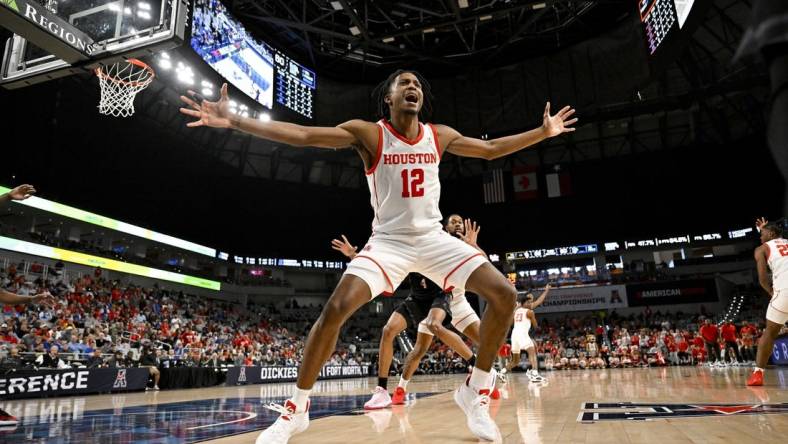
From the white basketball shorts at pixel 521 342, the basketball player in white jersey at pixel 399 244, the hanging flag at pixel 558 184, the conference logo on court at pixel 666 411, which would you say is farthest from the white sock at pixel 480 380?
the hanging flag at pixel 558 184

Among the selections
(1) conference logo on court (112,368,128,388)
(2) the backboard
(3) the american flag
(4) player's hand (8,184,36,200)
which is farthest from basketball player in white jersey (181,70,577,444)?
(3) the american flag

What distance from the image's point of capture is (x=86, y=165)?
1989 cm

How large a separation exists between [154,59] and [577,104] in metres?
18.7

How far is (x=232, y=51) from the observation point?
1827cm

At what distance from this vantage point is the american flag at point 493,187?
28234 millimetres

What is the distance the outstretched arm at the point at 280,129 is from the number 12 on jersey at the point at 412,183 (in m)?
0.30

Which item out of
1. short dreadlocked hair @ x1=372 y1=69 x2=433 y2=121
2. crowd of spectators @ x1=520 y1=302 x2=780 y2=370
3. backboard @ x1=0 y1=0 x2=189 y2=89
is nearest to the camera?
short dreadlocked hair @ x1=372 y1=69 x2=433 y2=121

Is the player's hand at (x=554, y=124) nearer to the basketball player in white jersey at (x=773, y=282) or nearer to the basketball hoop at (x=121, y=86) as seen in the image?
the basketball player in white jersey at (x=773, y=282)

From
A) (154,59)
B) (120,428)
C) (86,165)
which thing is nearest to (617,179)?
(154,59)

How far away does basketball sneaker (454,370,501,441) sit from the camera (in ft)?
9.92

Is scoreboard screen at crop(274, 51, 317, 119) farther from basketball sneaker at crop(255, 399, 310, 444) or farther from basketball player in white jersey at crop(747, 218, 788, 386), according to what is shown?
basketball sneaker at crop(255, 399, 310, 444)

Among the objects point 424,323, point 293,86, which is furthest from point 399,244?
point 293,86

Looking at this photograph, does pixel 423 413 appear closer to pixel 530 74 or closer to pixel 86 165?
pixel 86 165

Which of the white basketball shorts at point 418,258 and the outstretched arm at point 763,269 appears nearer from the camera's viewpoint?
the white basketball shorts at point 418,258
